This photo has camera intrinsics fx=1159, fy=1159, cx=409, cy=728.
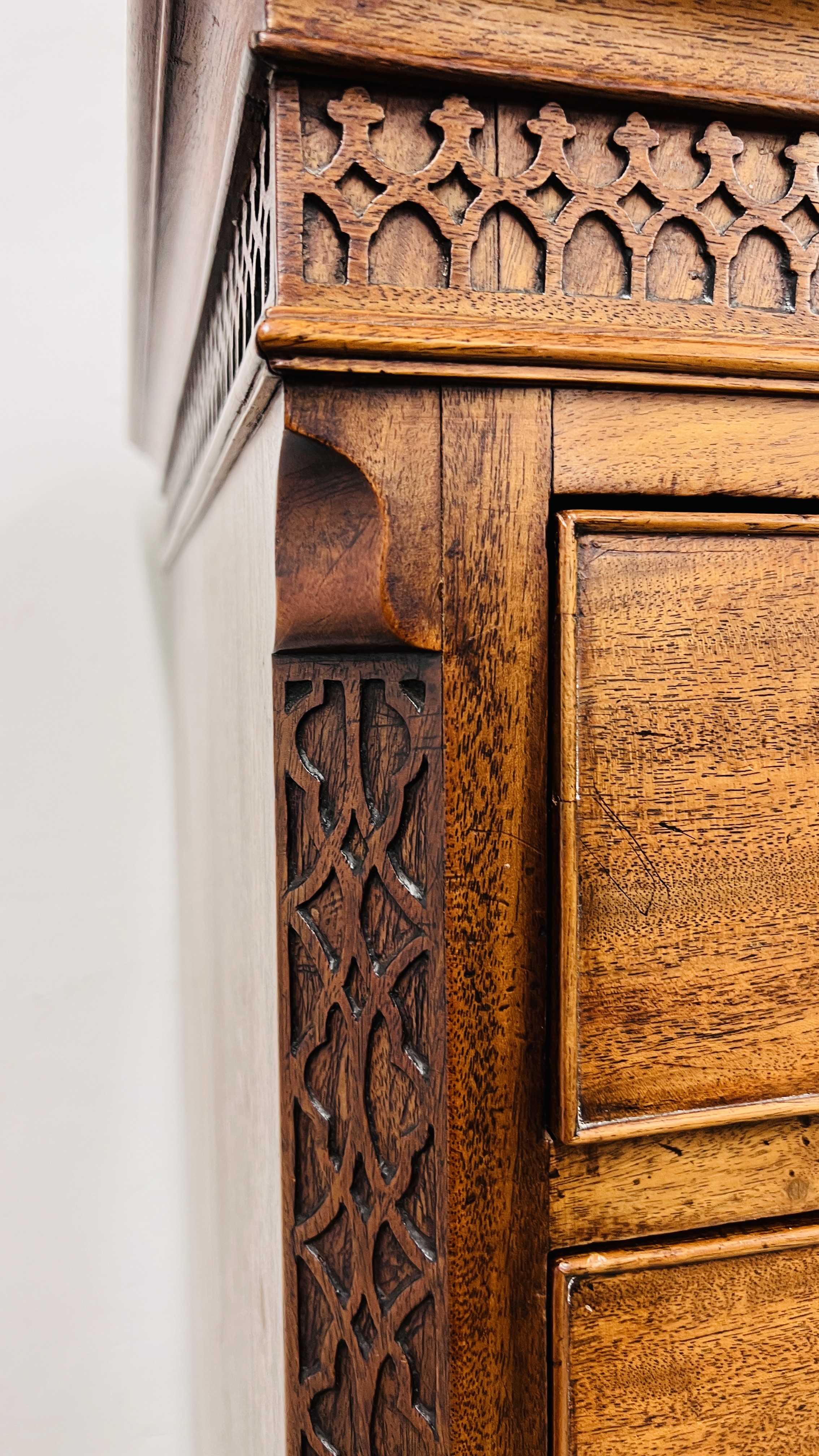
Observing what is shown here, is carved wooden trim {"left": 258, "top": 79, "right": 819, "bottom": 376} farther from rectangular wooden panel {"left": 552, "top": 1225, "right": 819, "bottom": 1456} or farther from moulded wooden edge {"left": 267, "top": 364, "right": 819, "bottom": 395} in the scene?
rectangular wooden panel {"left": 552, "top": 1225, "right": 819, "bottom": 1456}

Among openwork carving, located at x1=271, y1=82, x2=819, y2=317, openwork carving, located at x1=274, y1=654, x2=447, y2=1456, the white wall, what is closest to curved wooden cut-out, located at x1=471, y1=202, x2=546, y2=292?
openwork carving, located at x1=271, y1=82, x2=819, y2=317

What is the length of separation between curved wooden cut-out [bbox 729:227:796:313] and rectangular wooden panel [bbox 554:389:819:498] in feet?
0.12

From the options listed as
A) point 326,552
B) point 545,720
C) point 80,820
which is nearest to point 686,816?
point 545,720

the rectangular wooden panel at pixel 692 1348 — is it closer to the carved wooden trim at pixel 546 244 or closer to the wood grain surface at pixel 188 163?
the carved wooden trim at pixel 546 244

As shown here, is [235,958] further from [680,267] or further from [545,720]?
[680,267]

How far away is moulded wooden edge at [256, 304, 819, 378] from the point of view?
0.38m

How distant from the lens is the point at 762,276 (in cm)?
45

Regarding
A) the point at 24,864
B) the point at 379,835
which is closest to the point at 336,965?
the point at 379,835

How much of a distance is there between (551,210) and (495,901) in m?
0.25

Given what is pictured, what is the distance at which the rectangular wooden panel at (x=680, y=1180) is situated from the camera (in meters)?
0.44

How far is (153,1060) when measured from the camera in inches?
56.8

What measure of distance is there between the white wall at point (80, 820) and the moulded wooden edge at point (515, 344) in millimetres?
1063

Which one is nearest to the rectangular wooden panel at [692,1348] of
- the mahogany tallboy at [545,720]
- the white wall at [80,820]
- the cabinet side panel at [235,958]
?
the mahogany tallboy at [545,720]

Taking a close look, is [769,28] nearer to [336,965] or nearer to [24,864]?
[336,965]
